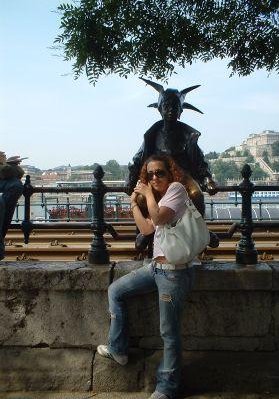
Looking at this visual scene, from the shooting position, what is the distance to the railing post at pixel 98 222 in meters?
3.69

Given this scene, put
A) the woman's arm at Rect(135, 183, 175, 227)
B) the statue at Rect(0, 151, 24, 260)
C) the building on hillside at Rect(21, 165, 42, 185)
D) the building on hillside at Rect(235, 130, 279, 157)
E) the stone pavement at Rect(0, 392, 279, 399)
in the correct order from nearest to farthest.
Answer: the woman's arm at Rect(135, 183, 175, 227) → the stone pavement at Rect(0, 392, 279, 399) → the statue at Rect(0, 151, 24, 260) → the building on hillside at Rect(21, 165, 42, 185) → the building on hillside at Rect(235, 130, 279, 157)

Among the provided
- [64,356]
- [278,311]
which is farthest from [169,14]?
[64,356]

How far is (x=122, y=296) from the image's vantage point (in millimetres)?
3285

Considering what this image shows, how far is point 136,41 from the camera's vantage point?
4234mm

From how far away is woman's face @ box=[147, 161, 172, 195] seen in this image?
3102 millimetres

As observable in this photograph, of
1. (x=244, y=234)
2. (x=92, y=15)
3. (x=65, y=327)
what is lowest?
(x=65, y=327)

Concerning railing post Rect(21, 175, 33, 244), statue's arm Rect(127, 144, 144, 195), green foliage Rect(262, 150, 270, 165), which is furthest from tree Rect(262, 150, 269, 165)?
railing post Rect(21, 175, 33, 244)

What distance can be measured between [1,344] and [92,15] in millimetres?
Answer: 3139

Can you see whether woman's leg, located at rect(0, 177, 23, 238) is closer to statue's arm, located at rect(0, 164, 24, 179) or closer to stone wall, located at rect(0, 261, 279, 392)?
statue's arm, located at rect(0, 164, 24, 179)

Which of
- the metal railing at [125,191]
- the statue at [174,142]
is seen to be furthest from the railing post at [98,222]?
the statue at [174,142]

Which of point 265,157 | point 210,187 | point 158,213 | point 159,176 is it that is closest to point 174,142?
point 210,187

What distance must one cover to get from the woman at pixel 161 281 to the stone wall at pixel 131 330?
0.91ft

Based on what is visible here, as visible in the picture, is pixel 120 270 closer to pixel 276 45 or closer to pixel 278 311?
pixel 278 311

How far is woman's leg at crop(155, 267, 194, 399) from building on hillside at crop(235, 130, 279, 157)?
21.0 ft
